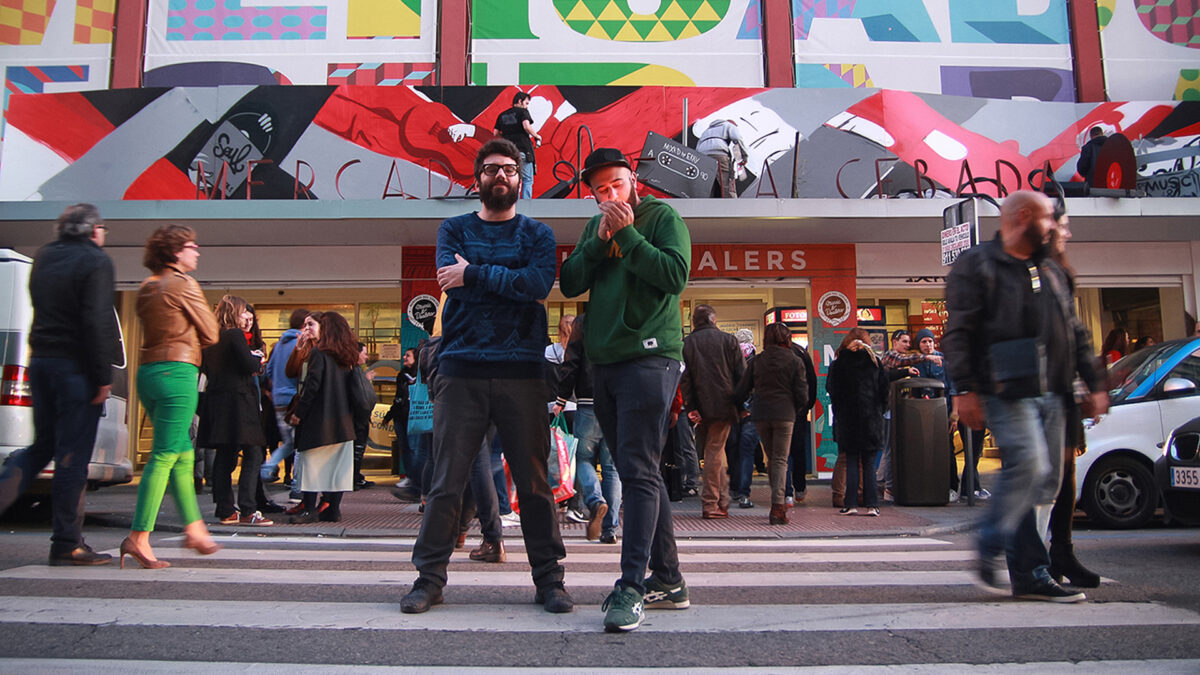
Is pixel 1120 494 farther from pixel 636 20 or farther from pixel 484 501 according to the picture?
pixel 636 20

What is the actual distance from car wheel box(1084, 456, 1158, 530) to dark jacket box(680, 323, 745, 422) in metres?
3.20

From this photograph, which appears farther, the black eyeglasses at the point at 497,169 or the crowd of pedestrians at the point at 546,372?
the black eyeglasses at the point at 497,169

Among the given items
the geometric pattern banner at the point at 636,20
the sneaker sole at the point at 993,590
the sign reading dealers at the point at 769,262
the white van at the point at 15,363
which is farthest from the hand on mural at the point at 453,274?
the geometric pattern banner at the point at 636,20

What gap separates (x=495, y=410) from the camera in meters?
3.78

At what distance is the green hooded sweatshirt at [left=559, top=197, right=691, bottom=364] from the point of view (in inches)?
140

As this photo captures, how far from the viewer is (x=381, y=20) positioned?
51.5 ft

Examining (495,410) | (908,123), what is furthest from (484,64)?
(495,410)

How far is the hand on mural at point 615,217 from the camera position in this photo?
355 centimetres

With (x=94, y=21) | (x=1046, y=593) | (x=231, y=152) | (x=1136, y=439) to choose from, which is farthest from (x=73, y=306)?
(x=94, y=21)

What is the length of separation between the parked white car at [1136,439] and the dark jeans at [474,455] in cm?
611

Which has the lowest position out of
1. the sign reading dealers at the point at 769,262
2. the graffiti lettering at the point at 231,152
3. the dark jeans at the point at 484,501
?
the dark jeans at the point at 484,501

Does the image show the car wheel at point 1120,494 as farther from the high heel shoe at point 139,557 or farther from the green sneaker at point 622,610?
the high heel shoe at point 139,557

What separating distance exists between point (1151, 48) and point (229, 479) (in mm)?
16794

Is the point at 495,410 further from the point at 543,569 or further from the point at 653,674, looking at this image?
the point at 653,674
